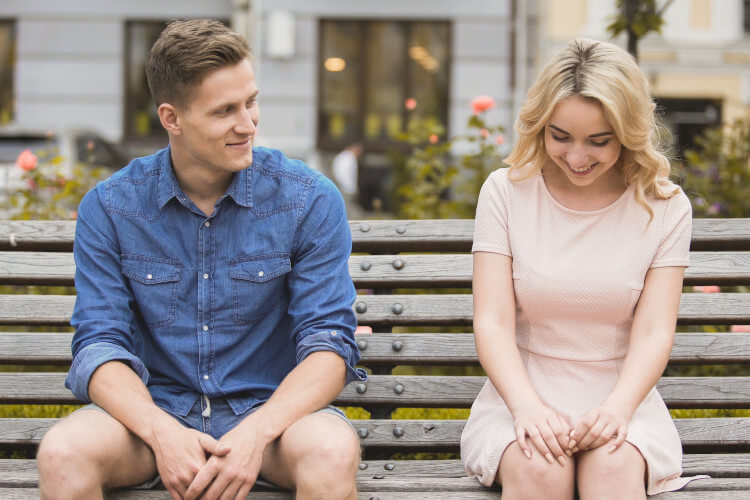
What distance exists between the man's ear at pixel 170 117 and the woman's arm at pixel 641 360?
142cm

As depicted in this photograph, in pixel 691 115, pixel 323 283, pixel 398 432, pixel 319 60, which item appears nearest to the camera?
pixel 323 283

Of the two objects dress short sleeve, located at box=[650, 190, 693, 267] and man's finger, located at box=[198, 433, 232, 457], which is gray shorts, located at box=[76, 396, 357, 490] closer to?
man's finger, located at box=[198, 433, 232, 457]

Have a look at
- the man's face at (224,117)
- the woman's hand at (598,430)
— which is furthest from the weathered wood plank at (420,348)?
the man's face at (224,117)

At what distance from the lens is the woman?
2488mm

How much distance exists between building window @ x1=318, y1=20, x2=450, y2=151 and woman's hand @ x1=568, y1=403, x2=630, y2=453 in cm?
1326

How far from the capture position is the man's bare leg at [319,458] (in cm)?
224

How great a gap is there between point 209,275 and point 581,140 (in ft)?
3.75

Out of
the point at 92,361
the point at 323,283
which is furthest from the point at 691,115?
the point at 92,361

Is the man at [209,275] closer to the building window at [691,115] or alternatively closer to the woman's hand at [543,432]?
the woman's hand at [543,432]

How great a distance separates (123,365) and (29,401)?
84cm

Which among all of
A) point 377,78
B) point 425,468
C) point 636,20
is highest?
point 377,78

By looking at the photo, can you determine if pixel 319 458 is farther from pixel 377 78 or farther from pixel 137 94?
pixel 137 94

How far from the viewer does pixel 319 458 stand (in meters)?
2.25

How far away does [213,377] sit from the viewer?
8.78 feet
